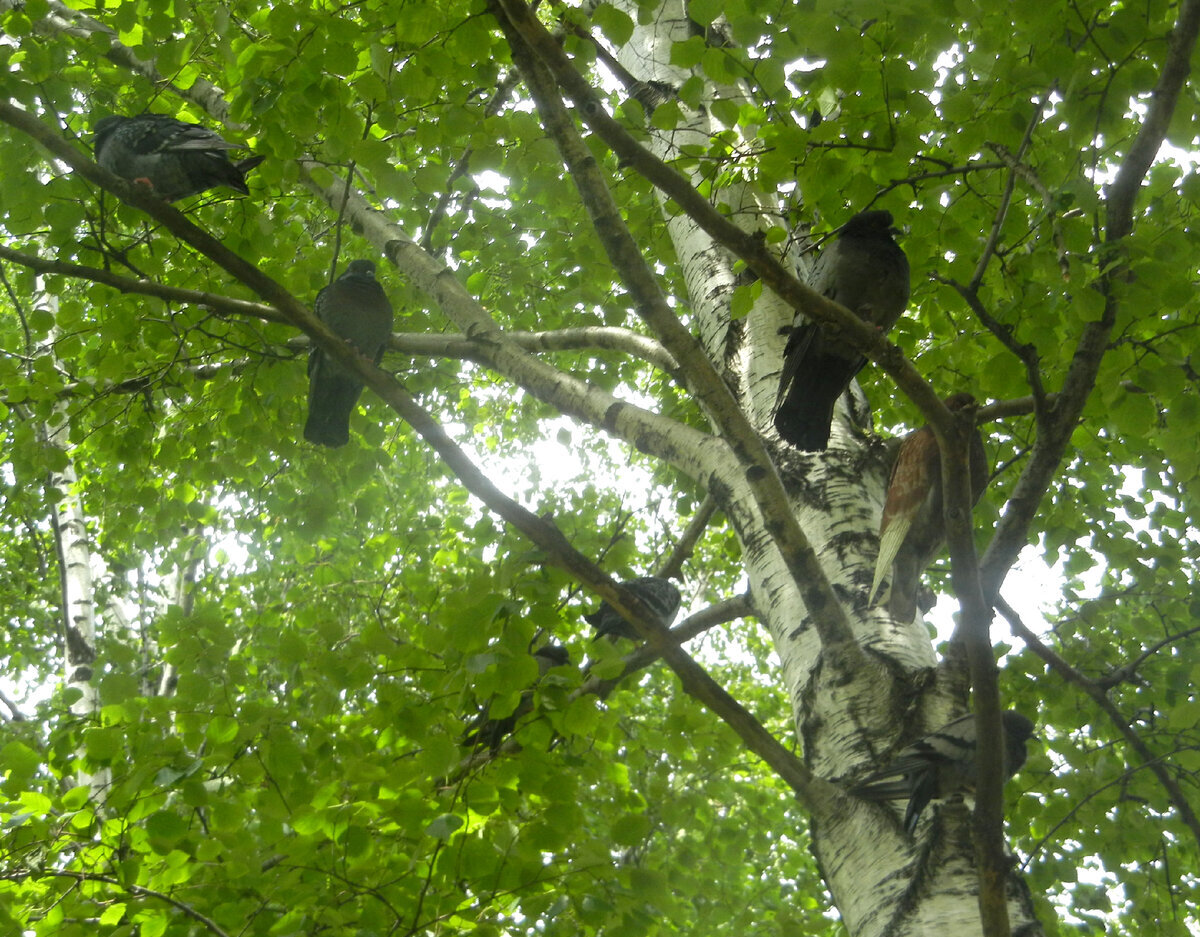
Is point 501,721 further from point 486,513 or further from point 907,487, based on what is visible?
point 907,487

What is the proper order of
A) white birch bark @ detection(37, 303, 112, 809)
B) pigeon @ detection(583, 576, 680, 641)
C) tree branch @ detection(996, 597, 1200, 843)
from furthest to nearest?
1. white birch bark @ detection(37, 303, 112, 809)
2. pigeon @ detection(583, 576, 680, 641)
3. tree branch @ detection(996, 597, 1200, 843)

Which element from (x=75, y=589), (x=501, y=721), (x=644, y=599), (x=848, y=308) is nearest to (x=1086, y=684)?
(x=848, y=308)

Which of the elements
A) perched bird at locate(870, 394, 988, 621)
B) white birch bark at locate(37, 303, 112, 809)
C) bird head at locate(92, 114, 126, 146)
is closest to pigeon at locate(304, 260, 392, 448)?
bird head at locate(92, 114, 126, 146)

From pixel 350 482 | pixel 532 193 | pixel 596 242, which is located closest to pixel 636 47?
pixel 596 242

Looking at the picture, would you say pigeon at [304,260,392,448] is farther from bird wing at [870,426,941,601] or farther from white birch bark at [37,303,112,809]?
bird wing at [870,426,941,601]

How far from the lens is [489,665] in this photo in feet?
7.45

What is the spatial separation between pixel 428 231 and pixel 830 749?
2609 mm

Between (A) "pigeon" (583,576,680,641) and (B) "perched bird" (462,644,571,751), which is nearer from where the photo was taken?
(B) "perched bird" (462,644,571,751)

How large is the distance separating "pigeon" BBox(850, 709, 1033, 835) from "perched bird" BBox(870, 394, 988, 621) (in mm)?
442

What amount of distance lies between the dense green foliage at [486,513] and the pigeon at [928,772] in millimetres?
673

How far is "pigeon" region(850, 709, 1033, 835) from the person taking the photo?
219cm

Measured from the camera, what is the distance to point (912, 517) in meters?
3.14

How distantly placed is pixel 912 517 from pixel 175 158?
343 centimetres

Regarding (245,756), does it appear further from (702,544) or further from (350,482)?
(702,544)
